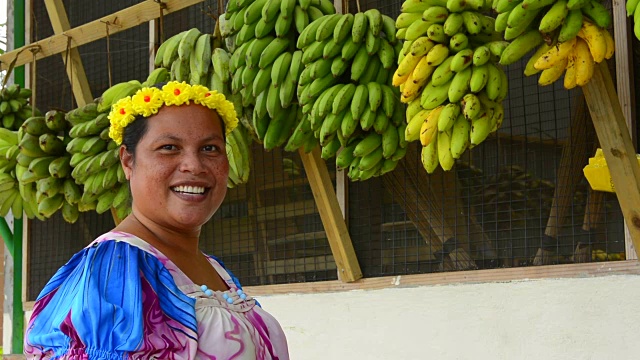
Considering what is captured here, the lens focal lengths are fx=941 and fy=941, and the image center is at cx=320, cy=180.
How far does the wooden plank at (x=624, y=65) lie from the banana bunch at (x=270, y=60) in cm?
99

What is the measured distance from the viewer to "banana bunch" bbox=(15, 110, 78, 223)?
4.04 metres

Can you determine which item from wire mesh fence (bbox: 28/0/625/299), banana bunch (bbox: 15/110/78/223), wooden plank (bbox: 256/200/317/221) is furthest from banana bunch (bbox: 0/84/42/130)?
wooden plank (bbox: 256/200/317/221)

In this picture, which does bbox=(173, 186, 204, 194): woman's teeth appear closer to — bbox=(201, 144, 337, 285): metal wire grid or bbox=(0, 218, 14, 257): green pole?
bbox=(201, 144, 337, 285): metal wire grid

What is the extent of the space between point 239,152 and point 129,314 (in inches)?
77.7

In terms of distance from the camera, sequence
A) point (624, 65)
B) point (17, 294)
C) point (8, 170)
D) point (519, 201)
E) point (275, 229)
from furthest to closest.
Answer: point (17, 294), point (8, 170), point (275, 229), point (519, 201), point (624, 65)

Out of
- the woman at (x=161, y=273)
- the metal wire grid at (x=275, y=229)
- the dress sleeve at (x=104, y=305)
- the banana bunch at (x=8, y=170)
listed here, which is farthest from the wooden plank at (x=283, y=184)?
the dress sleeve at (x=104, y=305)

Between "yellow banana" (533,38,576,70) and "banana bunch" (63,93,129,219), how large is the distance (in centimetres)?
183

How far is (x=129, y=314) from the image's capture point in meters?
1.56

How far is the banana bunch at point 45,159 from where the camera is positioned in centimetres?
404

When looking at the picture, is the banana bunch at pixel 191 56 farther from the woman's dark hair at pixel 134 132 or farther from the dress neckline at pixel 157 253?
the dress neckline at pixel 157 253

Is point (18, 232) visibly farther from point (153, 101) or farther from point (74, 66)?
point (153, 101)

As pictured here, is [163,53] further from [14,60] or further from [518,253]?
[518,253]

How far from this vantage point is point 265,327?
1896 millimetres

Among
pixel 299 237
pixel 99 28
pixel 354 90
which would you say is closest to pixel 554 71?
pixel 354 90
